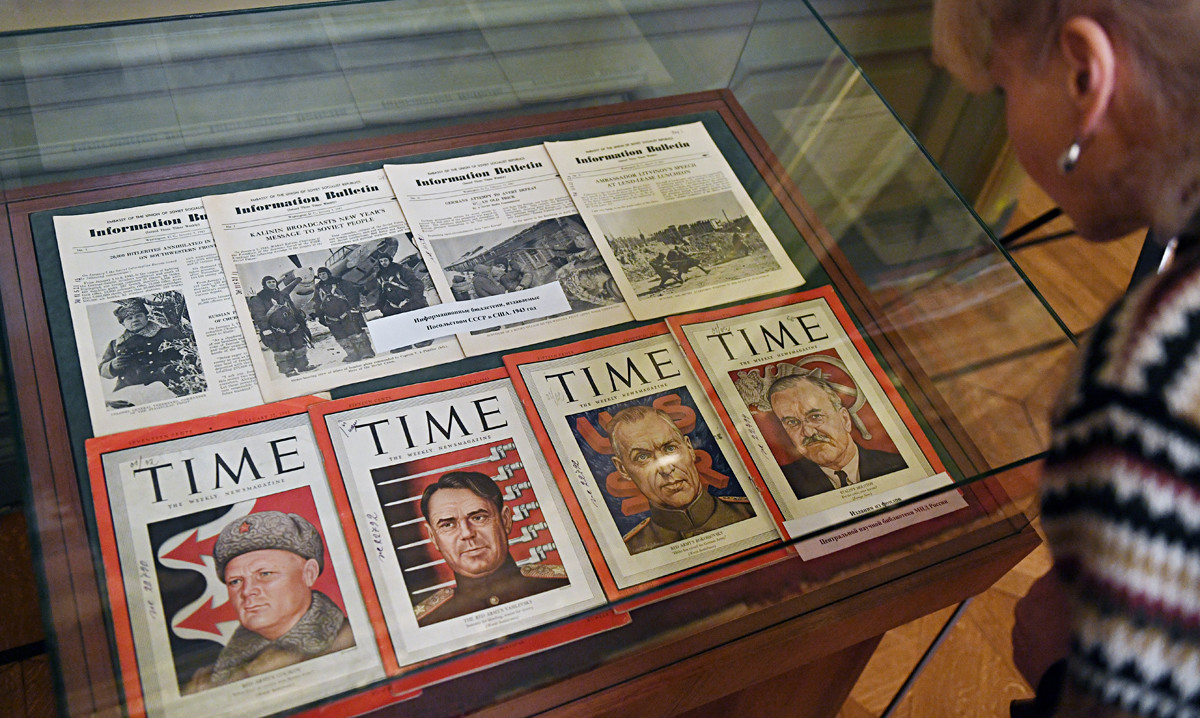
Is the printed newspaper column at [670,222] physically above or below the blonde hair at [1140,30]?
above

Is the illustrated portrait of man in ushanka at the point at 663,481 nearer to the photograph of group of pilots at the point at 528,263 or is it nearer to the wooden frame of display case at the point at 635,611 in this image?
the wooden frame of display case at the point at 635,611

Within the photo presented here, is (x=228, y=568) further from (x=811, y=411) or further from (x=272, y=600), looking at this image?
(x=811, y=411)

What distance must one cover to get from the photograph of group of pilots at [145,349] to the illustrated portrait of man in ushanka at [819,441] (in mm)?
521

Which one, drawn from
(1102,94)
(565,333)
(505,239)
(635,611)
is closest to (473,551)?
(635,611)

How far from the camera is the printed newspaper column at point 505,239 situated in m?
0.90

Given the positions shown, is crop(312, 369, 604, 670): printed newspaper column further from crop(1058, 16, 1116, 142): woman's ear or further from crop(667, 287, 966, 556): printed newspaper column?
crop(1058, 16, 1116, 142): woman's ear

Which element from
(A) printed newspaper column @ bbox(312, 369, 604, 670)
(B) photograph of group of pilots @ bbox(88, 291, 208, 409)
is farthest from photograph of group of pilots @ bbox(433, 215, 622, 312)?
(B) photograph of group of pilots @ bbox(88, 291, 208, 409)

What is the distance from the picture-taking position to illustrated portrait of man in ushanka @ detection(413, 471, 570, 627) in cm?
69

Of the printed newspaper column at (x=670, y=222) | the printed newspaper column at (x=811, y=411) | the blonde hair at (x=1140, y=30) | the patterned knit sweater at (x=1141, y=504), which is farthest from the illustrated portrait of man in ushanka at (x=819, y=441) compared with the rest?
the blonde hair at (x=1140, y=30)

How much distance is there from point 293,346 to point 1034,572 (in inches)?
62.3

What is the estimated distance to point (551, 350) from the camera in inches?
34.3

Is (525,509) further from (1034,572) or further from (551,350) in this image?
(1034,572)

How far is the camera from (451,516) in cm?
74

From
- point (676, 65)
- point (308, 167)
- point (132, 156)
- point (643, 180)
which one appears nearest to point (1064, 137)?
point (643, 180)
